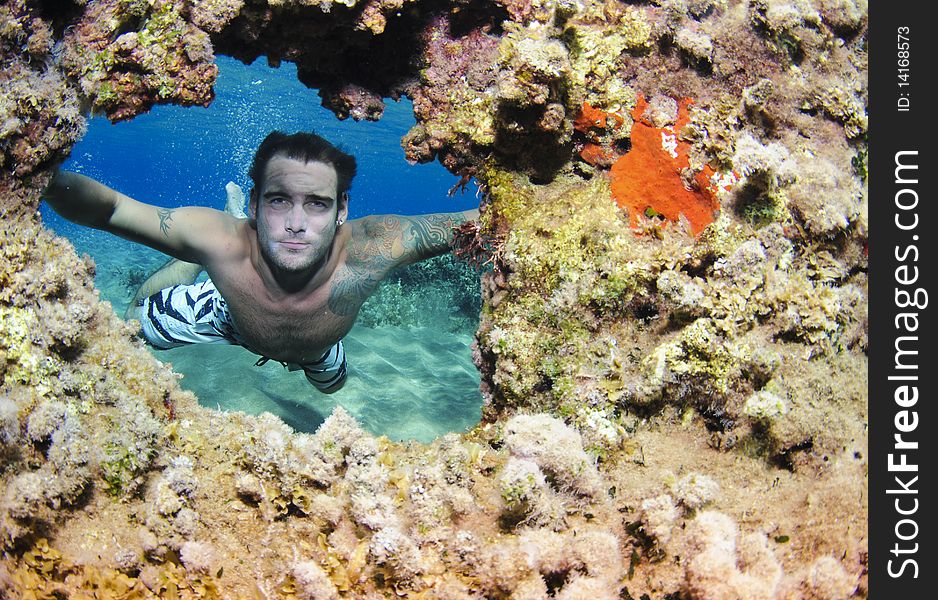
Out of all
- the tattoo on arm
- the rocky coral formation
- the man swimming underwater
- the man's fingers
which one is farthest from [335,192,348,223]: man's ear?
the man's fingers

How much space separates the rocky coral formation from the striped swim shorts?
8.02 ft

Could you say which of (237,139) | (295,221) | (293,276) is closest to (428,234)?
(295,221)

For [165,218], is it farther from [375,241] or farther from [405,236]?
[405,236]

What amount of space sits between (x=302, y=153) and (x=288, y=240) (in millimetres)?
709

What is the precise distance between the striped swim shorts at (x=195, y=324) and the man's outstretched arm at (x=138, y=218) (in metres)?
0.77

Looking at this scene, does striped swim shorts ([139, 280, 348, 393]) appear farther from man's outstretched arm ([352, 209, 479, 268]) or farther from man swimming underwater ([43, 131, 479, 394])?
man's outstretched arm ([352, 209, 479, 268])

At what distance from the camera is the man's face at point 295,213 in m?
4.09

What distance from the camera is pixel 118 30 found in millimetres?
3061

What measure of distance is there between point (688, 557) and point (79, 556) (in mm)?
Result: 2178

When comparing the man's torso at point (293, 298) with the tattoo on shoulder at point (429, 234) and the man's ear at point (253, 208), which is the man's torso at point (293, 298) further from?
the tattoo on shoulder at point (429, 234)

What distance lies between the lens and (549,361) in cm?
266

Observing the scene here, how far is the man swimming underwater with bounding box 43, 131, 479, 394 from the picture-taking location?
4.09 m

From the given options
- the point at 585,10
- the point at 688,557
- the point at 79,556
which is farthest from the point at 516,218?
the point at 79,556
